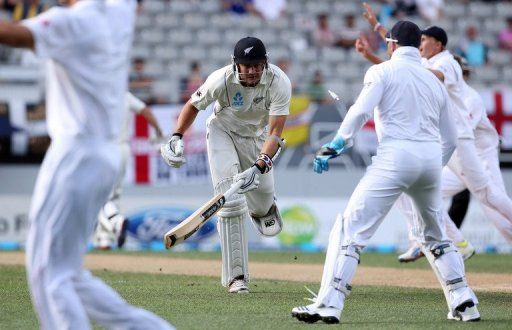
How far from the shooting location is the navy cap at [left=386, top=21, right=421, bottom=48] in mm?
8086

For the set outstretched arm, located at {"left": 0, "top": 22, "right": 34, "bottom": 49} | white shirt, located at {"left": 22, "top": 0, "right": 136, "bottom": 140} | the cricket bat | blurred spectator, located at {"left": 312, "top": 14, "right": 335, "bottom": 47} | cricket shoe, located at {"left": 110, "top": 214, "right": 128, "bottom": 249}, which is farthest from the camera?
blurred spectator, located at {"left": 312, "top": 14, "right": 335, "bottom": 47}

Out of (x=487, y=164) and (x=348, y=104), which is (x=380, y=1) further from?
(x=487, y=164)

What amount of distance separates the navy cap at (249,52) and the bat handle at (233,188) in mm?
1110

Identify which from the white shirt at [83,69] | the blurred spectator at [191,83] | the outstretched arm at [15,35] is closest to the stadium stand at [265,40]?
the blurred spectator at [191,83]

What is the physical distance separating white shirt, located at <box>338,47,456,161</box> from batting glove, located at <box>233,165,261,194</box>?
1925mm

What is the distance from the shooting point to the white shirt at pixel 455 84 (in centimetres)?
Answer: 1142

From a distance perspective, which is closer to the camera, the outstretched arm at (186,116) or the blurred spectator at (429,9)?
the outstretched arm at (186,116)

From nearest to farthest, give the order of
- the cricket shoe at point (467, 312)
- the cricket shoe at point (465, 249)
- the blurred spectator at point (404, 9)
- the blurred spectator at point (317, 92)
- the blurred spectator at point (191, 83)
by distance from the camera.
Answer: the cricket shoe at point (467, 312), the cricket shoe at point (465, 249), the blurred spectator at point (191, 83), the blurred spectator at point (317, 92), the blurred spectator at point (404, 9)

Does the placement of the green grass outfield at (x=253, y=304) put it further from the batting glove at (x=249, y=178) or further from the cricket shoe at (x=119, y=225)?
the cricket shoe at (x=119, y=225)

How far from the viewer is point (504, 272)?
43.3 ft

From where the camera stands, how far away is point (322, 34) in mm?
22812

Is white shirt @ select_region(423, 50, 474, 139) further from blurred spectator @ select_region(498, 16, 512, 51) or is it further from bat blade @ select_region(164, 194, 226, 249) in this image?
blurred spectator @ select_region(498, 16, 512, 51)

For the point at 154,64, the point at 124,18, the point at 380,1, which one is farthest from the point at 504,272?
the point at 380,1

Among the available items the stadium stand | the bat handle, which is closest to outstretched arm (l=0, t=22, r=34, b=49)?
the bat handle
